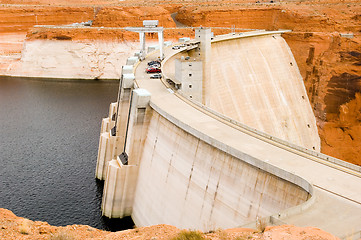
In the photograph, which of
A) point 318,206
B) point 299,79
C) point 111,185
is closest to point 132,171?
point 111,185

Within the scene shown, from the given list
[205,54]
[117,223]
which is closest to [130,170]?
[117,223]

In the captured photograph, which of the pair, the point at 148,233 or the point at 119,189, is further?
the point at 119,189

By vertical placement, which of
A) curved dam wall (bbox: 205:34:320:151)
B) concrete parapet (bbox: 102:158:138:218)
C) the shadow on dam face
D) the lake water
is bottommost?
the lake water

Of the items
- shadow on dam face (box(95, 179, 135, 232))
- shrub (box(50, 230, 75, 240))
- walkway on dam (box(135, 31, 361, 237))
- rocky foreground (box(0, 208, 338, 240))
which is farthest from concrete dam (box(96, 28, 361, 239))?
shrub (box(50, 230, 75, 240))

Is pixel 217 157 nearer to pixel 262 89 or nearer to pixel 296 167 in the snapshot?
pixel 296 167

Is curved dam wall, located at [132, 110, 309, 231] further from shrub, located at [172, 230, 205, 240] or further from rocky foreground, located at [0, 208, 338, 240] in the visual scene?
shrub, located at [172, 230, 205, 240]

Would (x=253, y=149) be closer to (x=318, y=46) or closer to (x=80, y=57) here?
(x=318, y=46)

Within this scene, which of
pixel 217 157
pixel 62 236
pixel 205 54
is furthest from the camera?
pixel 205 54
